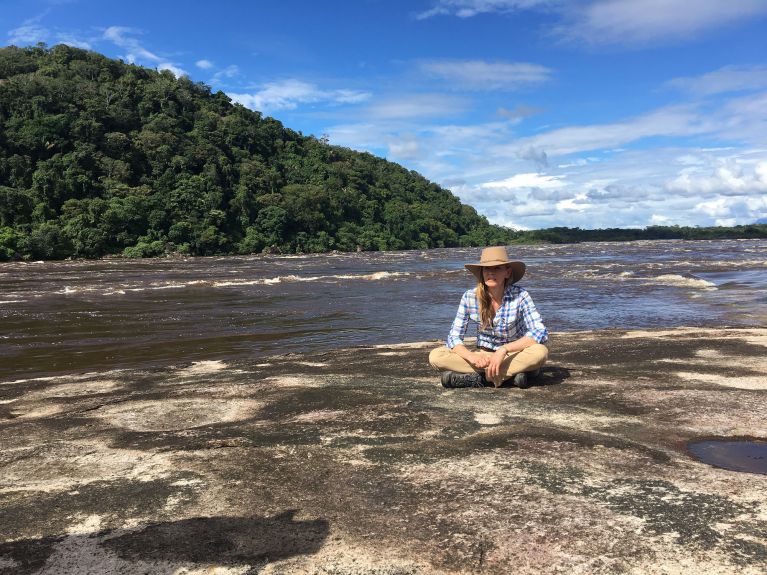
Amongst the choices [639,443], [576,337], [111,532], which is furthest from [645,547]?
[576,337]

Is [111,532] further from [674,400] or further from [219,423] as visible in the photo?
[674,400]

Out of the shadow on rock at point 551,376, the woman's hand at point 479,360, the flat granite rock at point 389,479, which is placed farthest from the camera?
the shadow on rock at point 551,376

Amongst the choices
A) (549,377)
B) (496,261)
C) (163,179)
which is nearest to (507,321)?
(496,261)

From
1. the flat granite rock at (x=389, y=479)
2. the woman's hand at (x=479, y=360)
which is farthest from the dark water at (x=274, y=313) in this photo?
the woman's hand at (x=479, y=360)

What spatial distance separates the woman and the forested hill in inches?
2430

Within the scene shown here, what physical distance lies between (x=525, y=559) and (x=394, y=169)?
565 ft

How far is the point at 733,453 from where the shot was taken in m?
4.09

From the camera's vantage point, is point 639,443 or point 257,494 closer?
point 257,494

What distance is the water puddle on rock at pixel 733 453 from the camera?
12.6 ft

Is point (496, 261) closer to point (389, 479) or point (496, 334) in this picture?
point (496, 334)

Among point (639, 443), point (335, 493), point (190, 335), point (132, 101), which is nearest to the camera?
point (335, 493)

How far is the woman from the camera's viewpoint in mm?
5938

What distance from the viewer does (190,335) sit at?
1333 centimetres

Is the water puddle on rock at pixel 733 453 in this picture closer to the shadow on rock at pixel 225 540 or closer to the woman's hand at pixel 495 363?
the woman's hand at pixel 495 363
